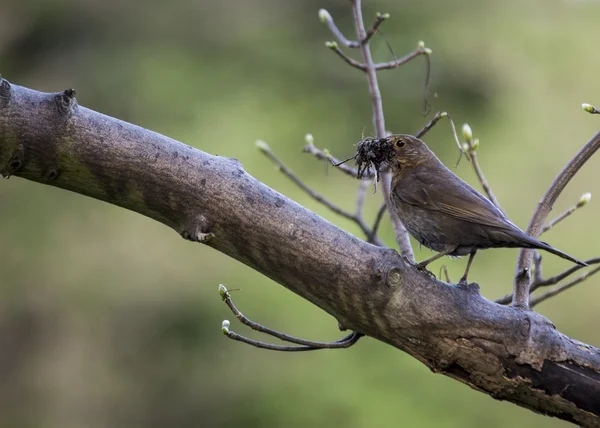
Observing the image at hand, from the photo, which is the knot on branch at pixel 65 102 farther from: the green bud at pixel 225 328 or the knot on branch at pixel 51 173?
the green bud at pixel 225 328

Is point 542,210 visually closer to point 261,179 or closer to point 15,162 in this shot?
point 15,162

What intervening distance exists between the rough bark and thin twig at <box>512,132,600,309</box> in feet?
0.85

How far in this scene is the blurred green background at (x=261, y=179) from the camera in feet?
18.8

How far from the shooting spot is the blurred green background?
573 cm

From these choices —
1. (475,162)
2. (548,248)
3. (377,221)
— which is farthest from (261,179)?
(548,248)

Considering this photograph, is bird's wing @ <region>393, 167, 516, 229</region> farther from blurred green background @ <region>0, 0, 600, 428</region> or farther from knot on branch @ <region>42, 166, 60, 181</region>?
blurred green background @ <region>0, 0, 600, 428</region>

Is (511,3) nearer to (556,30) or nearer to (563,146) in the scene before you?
(556,30)

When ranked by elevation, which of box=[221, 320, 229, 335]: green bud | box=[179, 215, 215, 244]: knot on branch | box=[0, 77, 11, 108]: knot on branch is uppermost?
box=[0, 77, 11, 108]: knot on branch

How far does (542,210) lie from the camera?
292 centimetres

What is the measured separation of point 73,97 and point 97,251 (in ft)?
15.5

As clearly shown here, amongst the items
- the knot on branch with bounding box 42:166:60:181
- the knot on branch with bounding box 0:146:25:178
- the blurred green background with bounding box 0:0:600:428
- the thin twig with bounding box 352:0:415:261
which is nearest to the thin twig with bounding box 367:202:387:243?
the thin twig with bounding box 352:0:415:261

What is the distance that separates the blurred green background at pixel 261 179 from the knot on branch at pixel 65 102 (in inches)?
141

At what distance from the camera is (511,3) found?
914cm

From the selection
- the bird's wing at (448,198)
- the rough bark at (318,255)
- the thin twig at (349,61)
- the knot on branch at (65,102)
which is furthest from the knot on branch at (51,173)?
the bird's wing at (448,198)
